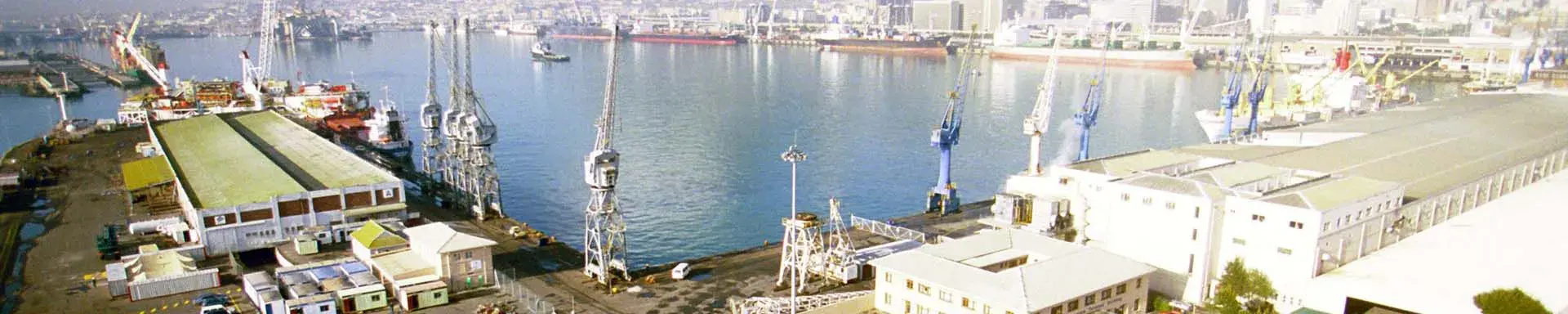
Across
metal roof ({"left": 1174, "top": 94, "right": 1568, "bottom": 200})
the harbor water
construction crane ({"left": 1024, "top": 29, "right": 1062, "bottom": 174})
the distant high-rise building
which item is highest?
the distant high-rise building

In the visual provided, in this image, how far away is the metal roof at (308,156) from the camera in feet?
92.9

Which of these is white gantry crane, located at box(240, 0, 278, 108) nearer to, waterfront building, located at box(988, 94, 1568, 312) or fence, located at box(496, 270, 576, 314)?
fence, located at box(496, 270, 576, 314)

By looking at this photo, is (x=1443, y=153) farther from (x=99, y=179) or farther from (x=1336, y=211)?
(x=99, y=179)

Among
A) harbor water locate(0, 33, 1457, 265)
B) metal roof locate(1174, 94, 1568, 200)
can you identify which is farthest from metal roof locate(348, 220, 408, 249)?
metal roof locate(1174, 94, 1568, 200)

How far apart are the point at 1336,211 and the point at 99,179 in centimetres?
4080

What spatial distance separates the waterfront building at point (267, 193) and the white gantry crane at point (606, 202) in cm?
820

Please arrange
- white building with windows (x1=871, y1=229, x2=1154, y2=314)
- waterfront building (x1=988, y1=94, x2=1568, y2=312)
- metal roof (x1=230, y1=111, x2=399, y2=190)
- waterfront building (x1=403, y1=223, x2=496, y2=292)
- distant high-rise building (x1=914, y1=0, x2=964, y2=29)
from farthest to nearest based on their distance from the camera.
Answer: distant high-rise building (x1=914, y1=0, x2=964, y2=29), metal roof (x1=230, y1=111, x2=399, y2=190), waterfront building (x1=403, y1=223, x2=496, y2=292), waterfront building (x1=988, y1=94, x2=1568, y2=312), white building with windows (x1=871, y1=229, x2=1154, y2=314)

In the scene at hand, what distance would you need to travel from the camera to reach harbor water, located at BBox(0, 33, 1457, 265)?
3466 centimetres

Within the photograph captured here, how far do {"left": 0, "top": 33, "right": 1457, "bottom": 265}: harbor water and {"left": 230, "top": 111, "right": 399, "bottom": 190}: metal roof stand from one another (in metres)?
5.85

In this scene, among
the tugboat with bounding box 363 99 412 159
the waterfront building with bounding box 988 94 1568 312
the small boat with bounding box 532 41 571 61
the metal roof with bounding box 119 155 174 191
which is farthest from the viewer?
the small boat with bounding box 532 41 571 61

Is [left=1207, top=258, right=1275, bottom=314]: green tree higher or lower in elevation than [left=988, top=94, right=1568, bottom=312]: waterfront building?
lower

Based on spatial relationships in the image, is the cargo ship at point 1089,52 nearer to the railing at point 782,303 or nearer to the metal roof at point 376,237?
the railing at point 782,303

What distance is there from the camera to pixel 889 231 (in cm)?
2589

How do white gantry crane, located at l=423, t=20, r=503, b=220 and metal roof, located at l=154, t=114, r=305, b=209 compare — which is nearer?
metal roof, located at l=154, t=114, r=305, b=209
